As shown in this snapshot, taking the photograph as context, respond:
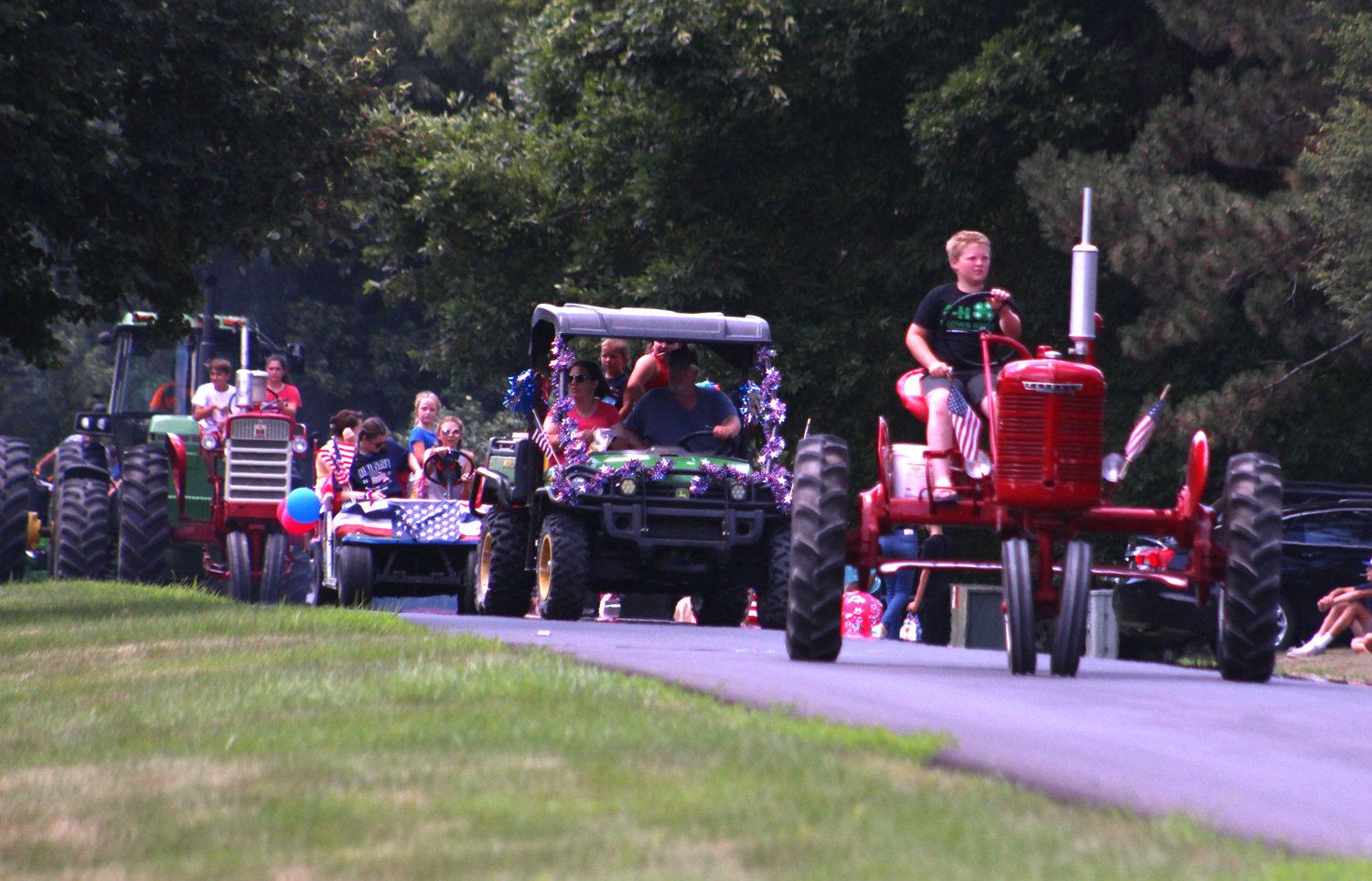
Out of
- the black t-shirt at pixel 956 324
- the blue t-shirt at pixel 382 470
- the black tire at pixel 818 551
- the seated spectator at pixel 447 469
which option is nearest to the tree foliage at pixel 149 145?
the blue t-shirt at pixel 382 470

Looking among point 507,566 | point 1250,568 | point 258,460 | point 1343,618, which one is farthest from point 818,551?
point 1343,618

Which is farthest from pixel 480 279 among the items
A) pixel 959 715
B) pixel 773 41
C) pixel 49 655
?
pixel 959 715

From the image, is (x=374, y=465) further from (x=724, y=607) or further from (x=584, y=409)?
(x=724, y=607)

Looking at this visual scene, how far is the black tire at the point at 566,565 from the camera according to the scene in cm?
1497

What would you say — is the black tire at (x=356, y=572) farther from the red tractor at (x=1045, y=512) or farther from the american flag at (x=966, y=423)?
the american flag at (x=966, y=423)

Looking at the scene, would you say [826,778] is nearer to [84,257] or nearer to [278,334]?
[84,257]

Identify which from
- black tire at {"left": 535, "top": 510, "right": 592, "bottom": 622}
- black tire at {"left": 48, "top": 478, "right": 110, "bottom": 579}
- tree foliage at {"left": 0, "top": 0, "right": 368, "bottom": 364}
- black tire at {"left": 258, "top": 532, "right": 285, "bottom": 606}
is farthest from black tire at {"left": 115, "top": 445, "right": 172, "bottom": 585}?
black tire at {"left": 535, "top": 510, "right": 592, "bottom": 622}

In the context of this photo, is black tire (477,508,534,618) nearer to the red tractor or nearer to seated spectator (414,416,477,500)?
seated spectator (414,416,477,500)

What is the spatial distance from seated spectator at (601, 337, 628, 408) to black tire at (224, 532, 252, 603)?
393cm

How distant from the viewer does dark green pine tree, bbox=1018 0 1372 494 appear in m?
21.2

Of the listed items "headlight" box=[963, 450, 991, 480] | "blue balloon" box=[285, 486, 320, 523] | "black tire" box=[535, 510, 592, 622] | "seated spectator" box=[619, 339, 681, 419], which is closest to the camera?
"headlight" box=[963, 450, 991, 480]

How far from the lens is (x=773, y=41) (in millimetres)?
23500

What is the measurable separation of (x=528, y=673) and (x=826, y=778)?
9.69ft

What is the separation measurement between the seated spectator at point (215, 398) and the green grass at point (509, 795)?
37.8ft
